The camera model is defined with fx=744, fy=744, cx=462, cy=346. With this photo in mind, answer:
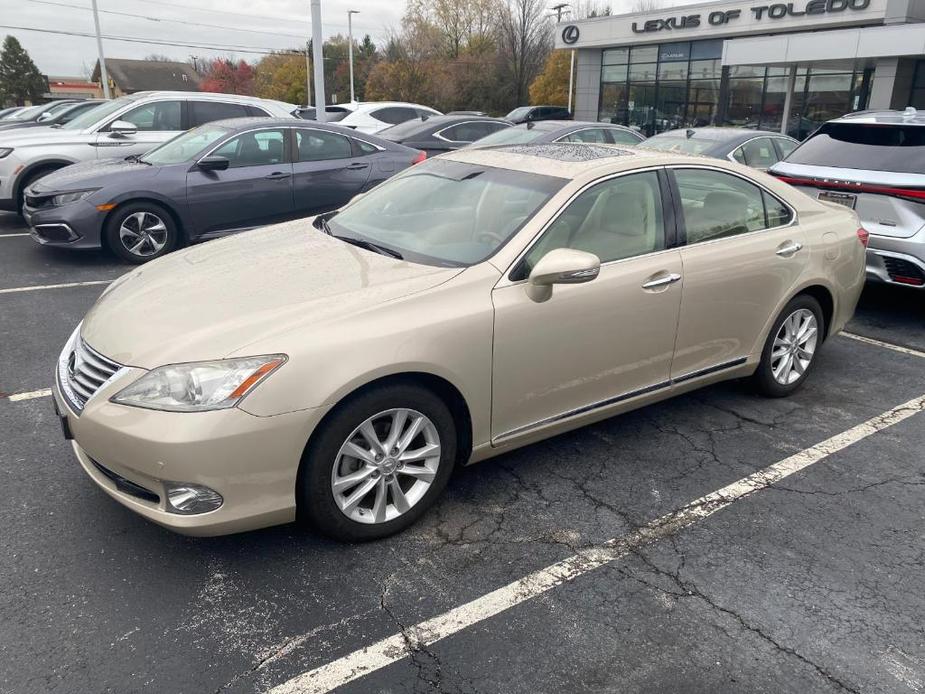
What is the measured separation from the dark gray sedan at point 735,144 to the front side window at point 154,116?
639 cm

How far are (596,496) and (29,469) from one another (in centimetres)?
280

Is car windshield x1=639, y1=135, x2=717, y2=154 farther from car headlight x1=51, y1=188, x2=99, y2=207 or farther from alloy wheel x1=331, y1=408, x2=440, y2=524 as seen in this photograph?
alloy wheel x1=331, y1=408, x2=440, y2=524

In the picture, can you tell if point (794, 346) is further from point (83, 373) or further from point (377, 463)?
point (83, 373)

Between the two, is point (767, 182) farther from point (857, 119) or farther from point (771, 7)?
point (771, 7)

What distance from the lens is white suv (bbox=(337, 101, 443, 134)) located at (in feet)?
49.8

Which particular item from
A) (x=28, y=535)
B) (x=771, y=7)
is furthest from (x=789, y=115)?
(x=28, y=535)

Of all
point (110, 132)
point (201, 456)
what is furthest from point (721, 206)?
point (110, 132)

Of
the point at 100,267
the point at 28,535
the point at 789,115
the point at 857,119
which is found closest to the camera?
the point at 28,535

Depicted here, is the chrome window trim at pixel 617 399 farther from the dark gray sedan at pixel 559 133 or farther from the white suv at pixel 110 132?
the white suv at pixel 110 132

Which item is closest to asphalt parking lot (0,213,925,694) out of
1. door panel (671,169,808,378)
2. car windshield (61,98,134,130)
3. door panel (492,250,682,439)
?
door panel (492,250,682,439)

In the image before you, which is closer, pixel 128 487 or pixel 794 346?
pixel 128 487

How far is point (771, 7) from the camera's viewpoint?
25.7 m

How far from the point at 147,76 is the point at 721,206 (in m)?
94.6

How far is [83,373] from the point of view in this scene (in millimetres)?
3043
